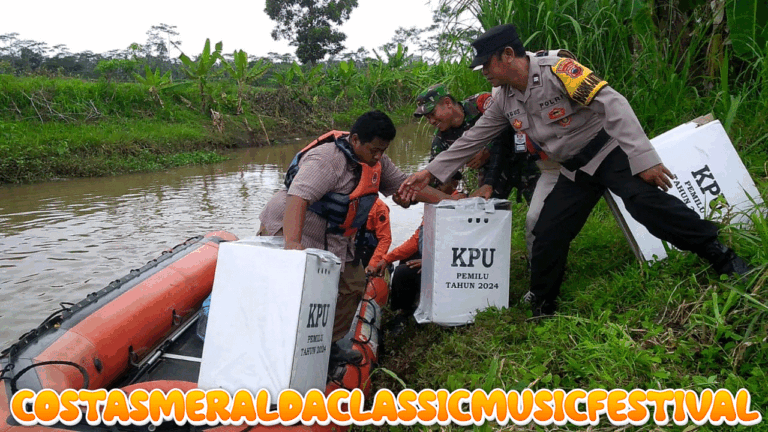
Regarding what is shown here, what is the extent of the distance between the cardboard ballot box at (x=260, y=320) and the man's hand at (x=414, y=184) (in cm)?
112

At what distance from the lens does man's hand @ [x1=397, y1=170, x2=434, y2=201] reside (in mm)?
→ 3291

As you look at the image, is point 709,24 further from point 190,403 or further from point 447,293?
point 190,403

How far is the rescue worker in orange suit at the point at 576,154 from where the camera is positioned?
2584mm

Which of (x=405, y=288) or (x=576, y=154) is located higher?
(x=576, y=154)

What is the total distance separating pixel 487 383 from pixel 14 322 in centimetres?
374

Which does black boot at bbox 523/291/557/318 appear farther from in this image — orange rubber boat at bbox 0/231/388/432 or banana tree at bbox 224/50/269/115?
banana tree at bbox 224/50/269/115

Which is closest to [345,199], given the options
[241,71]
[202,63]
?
[202,63]

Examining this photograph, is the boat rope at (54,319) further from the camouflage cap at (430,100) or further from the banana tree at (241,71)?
the banana tree at (241,71)

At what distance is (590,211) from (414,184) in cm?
97

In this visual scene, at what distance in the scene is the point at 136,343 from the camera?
3152mm

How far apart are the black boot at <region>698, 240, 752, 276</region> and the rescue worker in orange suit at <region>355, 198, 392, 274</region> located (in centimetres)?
222

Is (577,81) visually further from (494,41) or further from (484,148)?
(484,148)

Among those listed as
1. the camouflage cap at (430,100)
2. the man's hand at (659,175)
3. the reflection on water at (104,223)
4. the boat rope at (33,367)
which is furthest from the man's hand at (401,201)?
the reflection on water at (104,223)

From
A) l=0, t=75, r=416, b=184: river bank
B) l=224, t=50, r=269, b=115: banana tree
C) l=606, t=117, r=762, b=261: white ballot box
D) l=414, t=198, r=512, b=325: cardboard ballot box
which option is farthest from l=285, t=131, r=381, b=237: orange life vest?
l=224, t=50, r=269, b=115: banana tree
